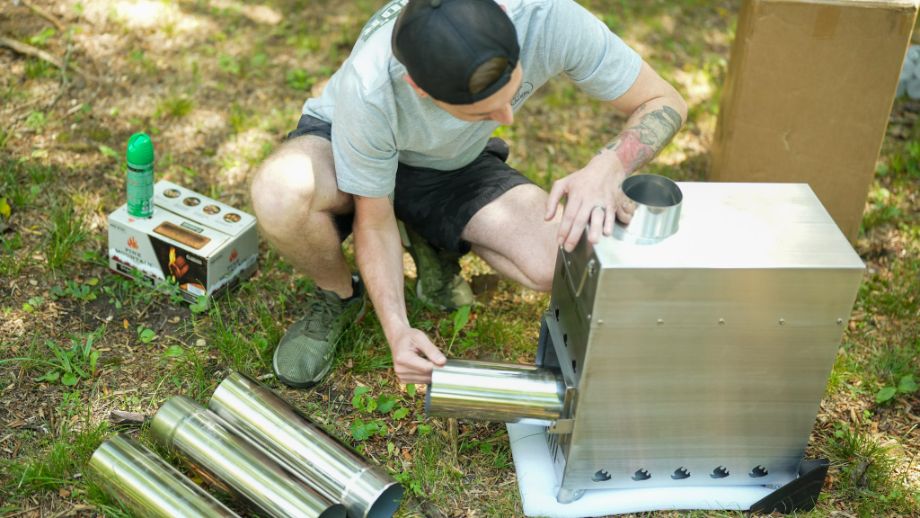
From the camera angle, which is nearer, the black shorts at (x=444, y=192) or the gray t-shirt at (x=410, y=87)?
the gray t-shirt at (x=410, y=87)

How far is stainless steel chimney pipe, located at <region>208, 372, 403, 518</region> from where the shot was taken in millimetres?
2121

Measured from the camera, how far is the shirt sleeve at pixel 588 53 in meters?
2.30

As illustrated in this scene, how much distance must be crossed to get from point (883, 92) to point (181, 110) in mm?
2519

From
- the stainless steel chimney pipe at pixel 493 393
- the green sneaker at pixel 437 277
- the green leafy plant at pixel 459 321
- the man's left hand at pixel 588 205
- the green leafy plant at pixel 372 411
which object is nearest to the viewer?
the man's left hand at pixel 588 205

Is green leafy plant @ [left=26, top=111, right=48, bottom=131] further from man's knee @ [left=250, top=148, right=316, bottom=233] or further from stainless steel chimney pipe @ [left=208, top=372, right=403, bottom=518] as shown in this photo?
stainless steel chimney pipe @ [left=208, top=372, right=403, bottom=518]

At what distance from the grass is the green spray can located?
0.25 meters

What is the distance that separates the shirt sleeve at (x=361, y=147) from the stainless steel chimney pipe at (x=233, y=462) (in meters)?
0.67

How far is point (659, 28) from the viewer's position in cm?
446

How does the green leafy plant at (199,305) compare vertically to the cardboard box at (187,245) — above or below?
below

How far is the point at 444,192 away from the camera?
8.60 feet

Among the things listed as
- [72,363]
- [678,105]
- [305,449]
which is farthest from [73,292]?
[678,105]

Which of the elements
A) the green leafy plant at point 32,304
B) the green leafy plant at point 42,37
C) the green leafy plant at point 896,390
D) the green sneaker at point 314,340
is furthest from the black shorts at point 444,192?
the green leafy plant at point 42,37

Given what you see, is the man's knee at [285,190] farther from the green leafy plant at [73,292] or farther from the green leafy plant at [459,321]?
the green leafy plant at [73,292]

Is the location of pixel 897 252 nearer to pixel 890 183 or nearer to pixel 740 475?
pixel 890 183
